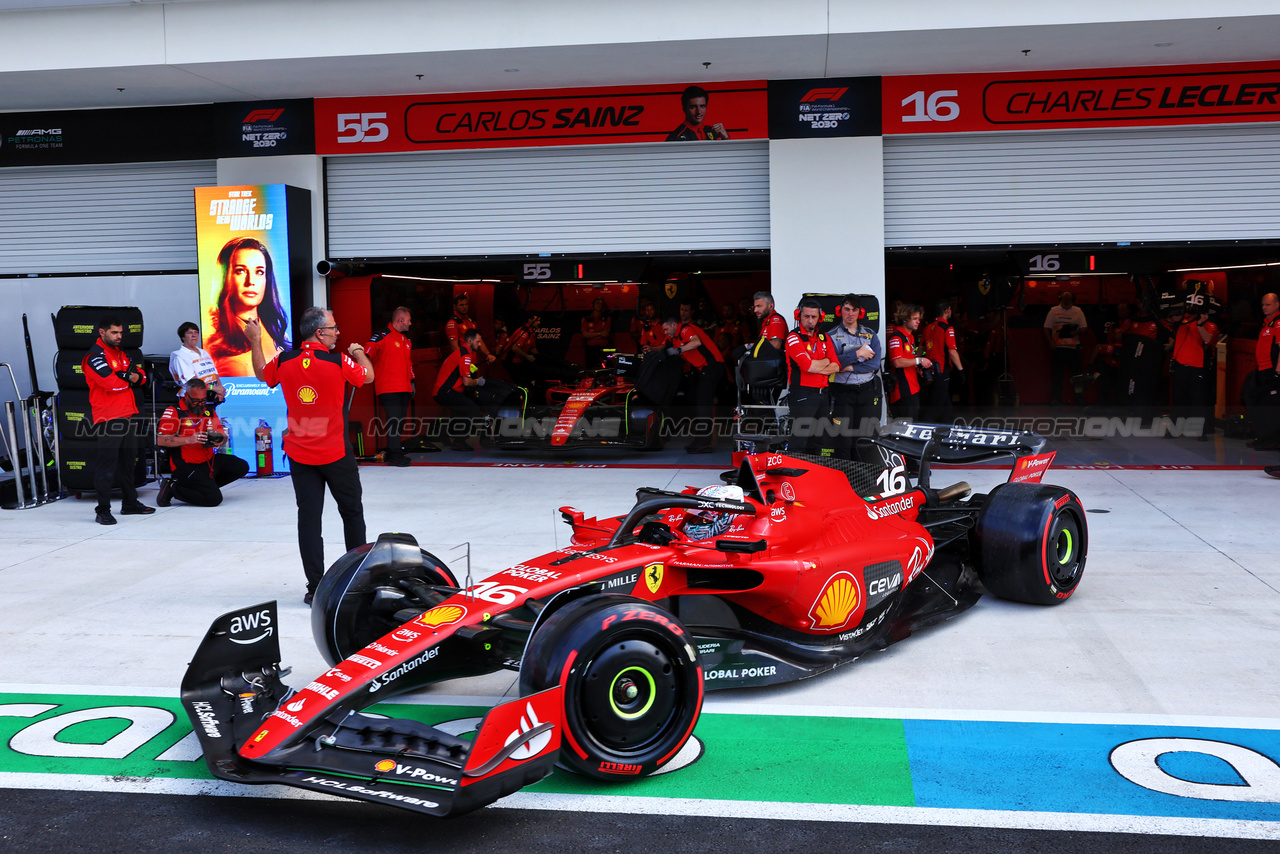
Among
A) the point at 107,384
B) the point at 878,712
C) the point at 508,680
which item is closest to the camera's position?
the point at 878,712

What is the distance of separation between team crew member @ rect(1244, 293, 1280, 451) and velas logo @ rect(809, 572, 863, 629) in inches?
300

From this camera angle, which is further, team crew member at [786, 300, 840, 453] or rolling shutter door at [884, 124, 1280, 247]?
rolling shutter door at [884, 124, 1280, 247]

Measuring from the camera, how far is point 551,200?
12.2 meters

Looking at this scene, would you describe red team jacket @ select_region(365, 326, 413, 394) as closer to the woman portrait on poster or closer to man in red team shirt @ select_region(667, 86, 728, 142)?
the woman portrait on poster

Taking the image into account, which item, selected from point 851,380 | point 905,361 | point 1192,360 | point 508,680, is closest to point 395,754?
point 508,680

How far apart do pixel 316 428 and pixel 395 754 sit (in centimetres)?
310

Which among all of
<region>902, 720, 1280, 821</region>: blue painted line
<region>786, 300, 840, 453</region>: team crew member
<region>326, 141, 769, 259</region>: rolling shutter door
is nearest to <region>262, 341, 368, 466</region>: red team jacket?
<region>902, 720, 1280, 821</region>: blue painted line

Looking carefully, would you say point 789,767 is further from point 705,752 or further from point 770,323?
point 770,323

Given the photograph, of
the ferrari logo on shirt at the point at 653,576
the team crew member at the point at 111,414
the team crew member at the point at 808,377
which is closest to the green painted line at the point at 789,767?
the ferrari logo on shirt at the point at 653,576

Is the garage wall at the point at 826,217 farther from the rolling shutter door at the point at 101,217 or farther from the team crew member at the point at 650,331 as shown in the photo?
the rolling shutter door at the point at 101,217

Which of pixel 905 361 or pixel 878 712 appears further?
pixel 905 361

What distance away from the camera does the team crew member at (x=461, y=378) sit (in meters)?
12.8

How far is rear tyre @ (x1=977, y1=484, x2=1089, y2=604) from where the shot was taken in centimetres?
573

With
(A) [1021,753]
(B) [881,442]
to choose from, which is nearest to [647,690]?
(A) [1021,753]
